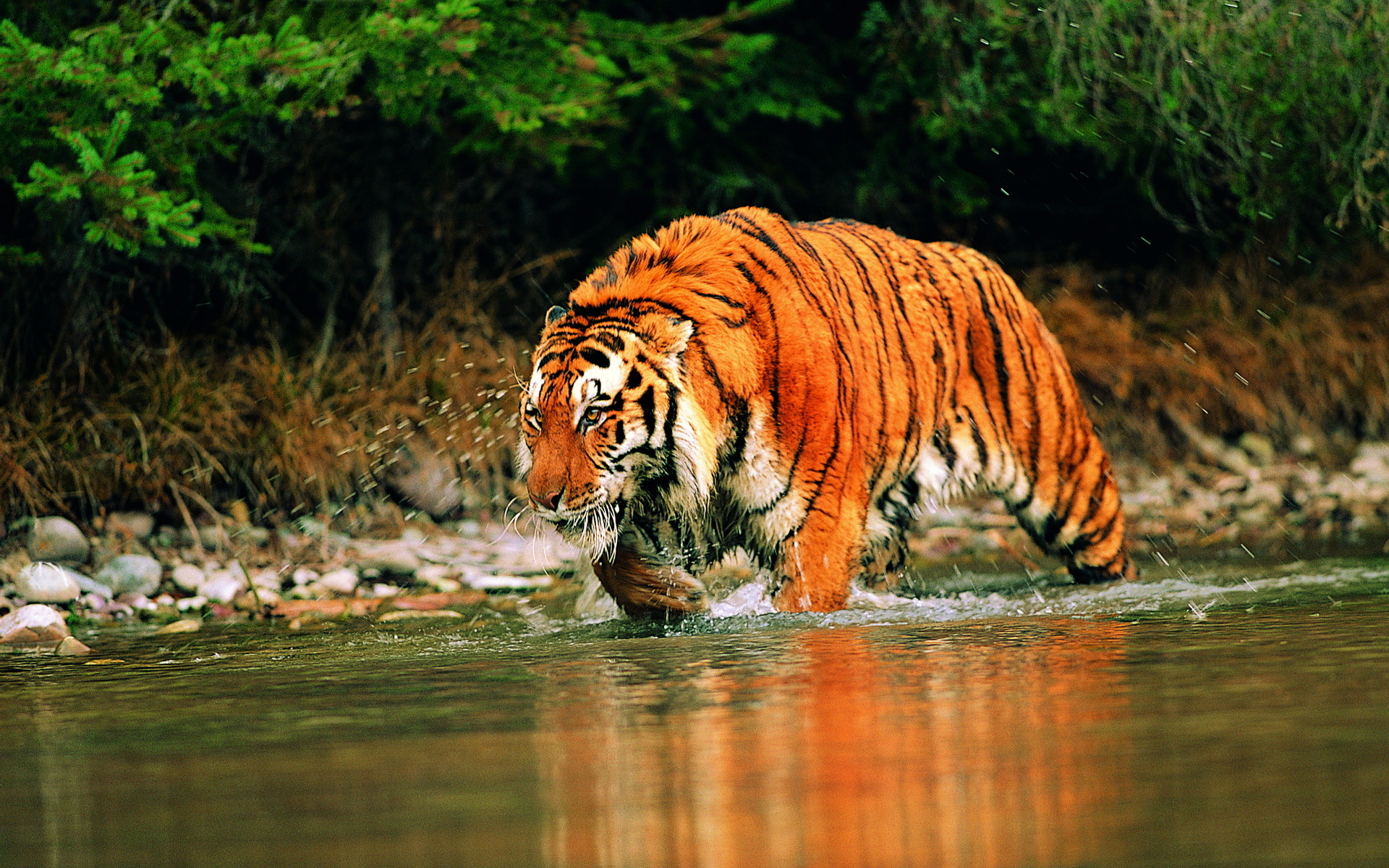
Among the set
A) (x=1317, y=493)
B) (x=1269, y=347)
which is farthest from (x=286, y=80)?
(x=1269, y=347)

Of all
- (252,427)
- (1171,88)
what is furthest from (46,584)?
(1171,88)

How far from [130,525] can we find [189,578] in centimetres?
70

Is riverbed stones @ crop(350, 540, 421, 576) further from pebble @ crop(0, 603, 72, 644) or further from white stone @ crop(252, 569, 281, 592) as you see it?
pebble @ crop(0, 603, 72, 644)

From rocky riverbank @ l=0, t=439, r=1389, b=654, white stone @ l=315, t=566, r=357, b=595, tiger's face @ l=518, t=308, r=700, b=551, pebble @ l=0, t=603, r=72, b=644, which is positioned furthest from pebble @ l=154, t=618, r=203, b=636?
tiger's face @ l=518, t=308, r=700, b=551

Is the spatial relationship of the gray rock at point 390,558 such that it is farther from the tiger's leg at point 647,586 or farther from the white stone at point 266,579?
the tiger's leg at point 647,586

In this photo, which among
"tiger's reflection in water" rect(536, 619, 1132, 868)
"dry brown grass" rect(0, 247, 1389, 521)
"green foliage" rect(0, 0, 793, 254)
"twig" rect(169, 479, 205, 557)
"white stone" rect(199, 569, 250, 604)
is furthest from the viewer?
"dry brown grass" rect(0, 247, 1389, 521)

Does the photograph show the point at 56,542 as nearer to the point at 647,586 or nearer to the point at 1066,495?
the point at 647,586

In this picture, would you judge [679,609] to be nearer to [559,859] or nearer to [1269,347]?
[559,859]

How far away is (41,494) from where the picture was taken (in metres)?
6.88

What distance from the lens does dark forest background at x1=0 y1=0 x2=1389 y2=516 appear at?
21.3ft

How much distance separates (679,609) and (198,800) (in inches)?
96.3

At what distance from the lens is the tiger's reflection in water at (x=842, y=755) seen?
7.07 ft

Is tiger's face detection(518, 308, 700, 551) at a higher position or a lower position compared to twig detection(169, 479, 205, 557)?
higher

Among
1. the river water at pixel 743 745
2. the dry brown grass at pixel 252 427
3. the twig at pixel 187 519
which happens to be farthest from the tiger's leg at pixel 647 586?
the twig at pixel 187 519
